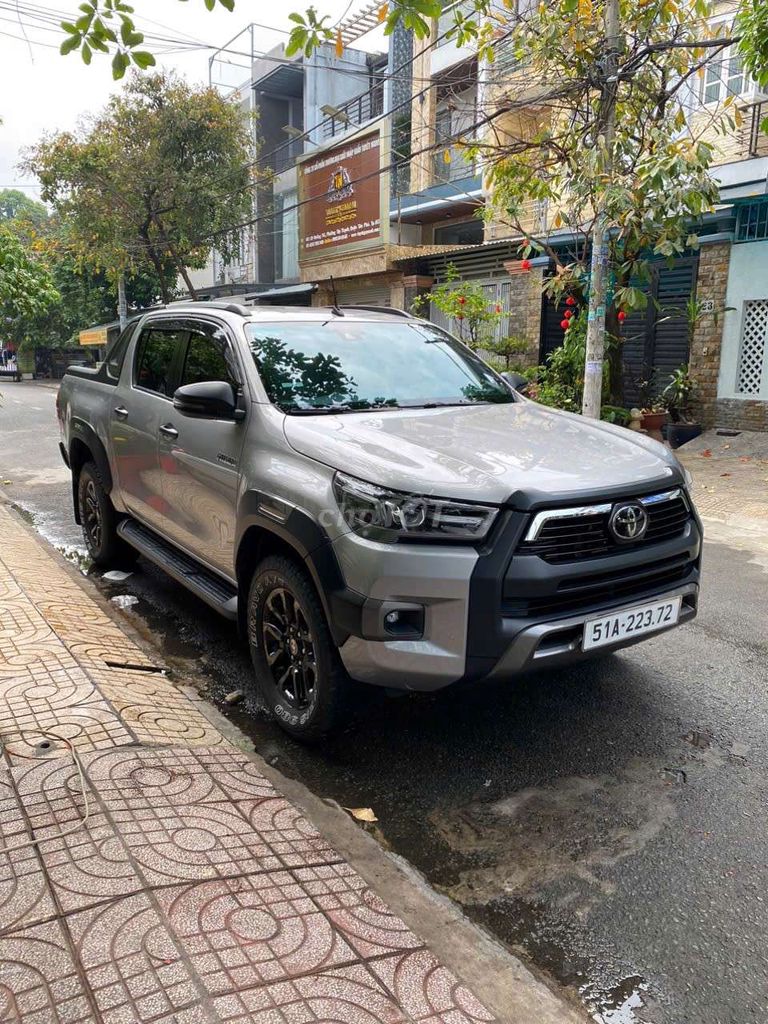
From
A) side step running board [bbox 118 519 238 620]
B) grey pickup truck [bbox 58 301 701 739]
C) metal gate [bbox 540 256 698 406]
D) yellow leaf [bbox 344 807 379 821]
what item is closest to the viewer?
grey pickup truck [bbox 58 301 701 739]

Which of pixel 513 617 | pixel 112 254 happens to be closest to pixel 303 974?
pixel 513 617

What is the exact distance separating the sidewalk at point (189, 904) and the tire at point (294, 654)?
0.97ft

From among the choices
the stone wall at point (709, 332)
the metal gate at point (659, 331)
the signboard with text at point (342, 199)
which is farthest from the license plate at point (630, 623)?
the signboard with text at point (342, 199)

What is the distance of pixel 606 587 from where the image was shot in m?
2.96

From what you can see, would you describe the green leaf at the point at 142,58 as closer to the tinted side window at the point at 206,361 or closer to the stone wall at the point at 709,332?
the tinted side window at the point at 206,361

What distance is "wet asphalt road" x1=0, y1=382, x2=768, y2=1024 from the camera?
221 cm

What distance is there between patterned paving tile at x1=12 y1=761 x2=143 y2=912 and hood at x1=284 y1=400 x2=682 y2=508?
1402 mm

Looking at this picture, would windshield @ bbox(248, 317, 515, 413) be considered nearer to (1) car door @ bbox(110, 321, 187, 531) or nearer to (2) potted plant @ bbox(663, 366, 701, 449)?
(1) car door @ bbox(110, 321, 187, 531)

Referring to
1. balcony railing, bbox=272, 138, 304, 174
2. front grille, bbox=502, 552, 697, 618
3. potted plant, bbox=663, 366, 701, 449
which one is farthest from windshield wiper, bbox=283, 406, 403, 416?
balcony railing, bbox=272, 138, 304, 174

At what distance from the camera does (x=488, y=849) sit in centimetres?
271

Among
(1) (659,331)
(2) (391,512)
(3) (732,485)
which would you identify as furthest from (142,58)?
(1) (659,331)

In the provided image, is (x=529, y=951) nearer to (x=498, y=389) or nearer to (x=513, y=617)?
(x=513, y=617)

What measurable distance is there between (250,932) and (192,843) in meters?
0.44

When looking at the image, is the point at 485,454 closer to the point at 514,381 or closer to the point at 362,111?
the point at 514,381
